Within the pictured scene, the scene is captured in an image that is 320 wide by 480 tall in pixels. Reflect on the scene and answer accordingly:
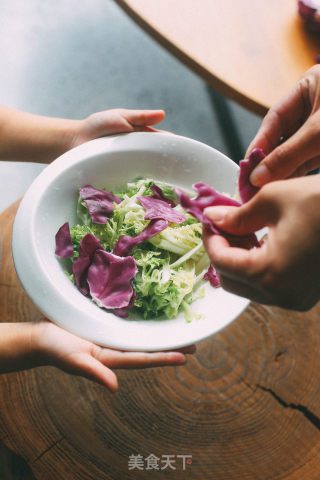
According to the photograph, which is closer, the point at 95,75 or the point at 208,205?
the point at 208,205

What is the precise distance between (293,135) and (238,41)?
84 cm

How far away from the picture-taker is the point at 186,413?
42.6 inches

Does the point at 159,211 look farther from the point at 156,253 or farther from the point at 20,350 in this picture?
the point at 20,350

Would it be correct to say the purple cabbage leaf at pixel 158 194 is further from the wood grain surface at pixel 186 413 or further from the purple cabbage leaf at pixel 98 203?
the wood grain surface at pixel 186 413

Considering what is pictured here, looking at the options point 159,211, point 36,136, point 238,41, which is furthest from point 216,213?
point 238,41

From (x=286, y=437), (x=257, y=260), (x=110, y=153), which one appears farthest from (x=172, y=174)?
(x=286, y=437)

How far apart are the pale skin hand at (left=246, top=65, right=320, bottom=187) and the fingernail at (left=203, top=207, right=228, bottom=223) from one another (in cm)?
12

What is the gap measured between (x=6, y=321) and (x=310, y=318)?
2.73 ft

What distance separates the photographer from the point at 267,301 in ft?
2.42

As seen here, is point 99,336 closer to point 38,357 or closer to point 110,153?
point 38,357

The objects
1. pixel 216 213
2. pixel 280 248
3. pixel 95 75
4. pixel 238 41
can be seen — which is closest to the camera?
pixel 280 248

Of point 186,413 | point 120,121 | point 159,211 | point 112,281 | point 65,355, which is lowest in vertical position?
point 186,413

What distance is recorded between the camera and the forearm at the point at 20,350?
3.23 feet

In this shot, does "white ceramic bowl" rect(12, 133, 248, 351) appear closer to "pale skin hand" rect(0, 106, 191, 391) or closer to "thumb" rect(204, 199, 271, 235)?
"pale skin hand" rect(0, 106, 191, 391)
